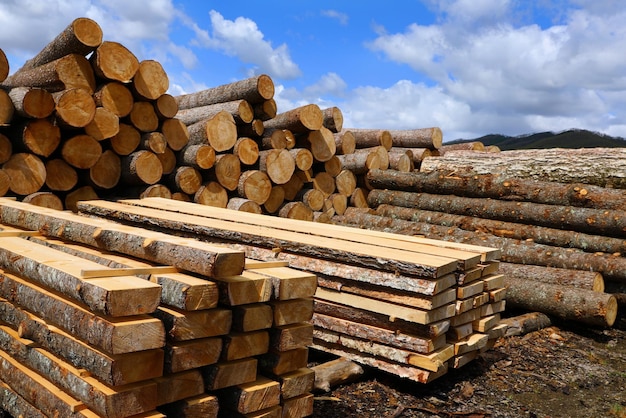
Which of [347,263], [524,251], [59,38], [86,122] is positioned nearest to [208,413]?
[347,263]

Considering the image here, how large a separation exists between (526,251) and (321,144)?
11.9ft

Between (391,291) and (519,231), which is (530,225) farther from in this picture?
(391,291)

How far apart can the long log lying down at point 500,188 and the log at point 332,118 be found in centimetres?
103

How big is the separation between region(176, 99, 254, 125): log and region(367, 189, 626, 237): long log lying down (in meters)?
2.73

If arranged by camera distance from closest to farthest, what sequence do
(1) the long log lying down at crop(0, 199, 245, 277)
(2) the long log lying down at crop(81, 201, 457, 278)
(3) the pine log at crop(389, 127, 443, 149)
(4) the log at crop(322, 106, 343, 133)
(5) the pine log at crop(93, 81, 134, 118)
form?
(1) the long log lying down at crop(0, 199, 245, 277) → (2) the long log lying down at crop(81, 201, 457, 278) → (5) the pine log at crop(93, 81, 134, 118) → (4) the log at crop(322, 106, 343, 133) → (3) the pine log at crop(389, 127, 443, 149)

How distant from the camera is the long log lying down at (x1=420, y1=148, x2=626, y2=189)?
793cm

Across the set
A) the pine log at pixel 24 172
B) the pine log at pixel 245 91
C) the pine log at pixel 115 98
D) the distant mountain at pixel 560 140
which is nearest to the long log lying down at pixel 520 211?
the pine log at pixel 245 91

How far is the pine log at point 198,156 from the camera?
756 cm

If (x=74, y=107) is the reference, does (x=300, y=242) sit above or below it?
below

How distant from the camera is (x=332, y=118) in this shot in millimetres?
9438

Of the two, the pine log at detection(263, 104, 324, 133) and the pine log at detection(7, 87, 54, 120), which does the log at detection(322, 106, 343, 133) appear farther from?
the pine log at detection(7, 87, 54, 120)

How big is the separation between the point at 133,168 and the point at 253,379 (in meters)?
4.67

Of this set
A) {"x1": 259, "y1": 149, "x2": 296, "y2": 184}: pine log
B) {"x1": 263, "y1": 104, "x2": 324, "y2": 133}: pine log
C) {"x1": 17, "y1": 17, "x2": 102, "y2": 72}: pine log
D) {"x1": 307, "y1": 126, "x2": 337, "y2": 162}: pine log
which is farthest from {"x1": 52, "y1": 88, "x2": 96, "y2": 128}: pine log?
{"x1": 307, "y1": 126, "x2": 337, "y2": 162}: pine log

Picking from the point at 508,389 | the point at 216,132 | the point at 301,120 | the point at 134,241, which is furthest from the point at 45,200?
the point at 508,389
